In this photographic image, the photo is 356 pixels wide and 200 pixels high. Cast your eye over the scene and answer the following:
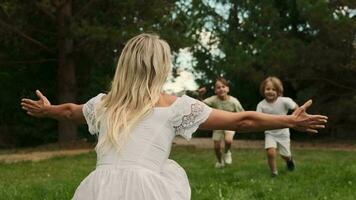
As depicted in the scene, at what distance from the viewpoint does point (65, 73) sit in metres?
23.5

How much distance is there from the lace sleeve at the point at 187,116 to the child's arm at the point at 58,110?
0.80 metres

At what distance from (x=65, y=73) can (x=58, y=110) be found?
63.5 ft

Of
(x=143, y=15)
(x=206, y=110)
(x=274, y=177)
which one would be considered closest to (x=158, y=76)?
(x=206, y=110)

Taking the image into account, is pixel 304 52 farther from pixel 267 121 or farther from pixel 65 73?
pixel 267 121

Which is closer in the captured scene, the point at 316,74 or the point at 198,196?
the point at 198,196

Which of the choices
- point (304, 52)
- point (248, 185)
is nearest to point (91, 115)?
point (248, 185)

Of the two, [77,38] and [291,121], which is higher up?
[291,121]

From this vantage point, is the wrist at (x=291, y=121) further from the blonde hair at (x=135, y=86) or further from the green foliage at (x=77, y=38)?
the green foliage at (x=77, y=38)

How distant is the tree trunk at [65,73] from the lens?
861 inches

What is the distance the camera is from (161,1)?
21.8m

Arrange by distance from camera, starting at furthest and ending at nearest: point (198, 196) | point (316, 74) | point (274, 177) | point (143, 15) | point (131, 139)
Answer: point (316, 74)
point (143, 15)
point (274, 177)
point (198, 196)
point (131, 139)

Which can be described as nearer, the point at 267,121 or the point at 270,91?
the point at 267,121

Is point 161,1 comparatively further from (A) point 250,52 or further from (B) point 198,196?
(B) point 198,196

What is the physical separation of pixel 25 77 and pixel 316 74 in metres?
12.1
